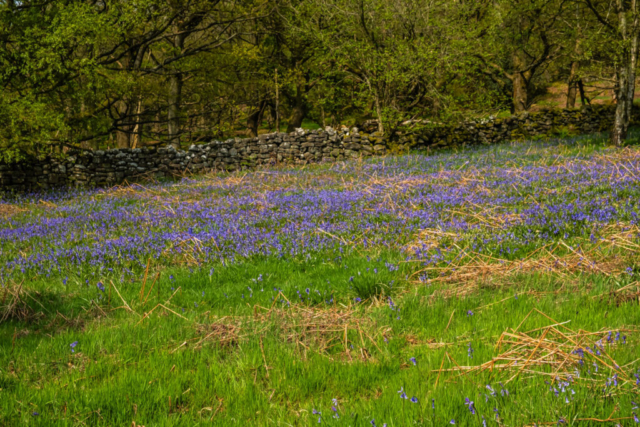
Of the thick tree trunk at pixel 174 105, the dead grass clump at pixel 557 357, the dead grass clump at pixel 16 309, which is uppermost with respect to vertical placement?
the thick tree trunk at pixel 174 105

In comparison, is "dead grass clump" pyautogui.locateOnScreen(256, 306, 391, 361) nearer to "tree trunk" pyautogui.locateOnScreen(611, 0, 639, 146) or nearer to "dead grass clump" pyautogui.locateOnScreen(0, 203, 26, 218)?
"dead grass clump" pyautogui.locateOnScreen(0, 203, 26, 218)

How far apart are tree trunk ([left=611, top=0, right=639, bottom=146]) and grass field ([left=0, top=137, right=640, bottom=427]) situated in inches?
353

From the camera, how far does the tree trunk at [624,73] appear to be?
52.5 ft

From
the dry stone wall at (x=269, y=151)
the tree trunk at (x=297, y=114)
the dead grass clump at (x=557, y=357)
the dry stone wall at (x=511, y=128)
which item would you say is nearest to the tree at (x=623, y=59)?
the dry stone wall at (x=511, y=128)

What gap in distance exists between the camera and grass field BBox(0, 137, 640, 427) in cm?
280

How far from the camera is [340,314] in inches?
175

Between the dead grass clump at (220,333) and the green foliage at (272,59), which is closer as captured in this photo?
the dead grass clump at (220,333)

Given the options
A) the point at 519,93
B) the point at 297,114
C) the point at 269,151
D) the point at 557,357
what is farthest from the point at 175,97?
the point at 557,357

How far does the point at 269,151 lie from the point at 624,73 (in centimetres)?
1473

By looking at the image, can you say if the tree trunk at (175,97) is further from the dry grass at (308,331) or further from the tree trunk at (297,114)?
the dry grass at (308,331)

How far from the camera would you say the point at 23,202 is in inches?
576

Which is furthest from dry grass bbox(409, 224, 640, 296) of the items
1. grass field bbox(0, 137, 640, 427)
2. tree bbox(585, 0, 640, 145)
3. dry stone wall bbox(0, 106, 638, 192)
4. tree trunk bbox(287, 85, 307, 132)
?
tree trunk bbox(287, 85, 307, 132)

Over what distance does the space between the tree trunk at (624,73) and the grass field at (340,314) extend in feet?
29.4

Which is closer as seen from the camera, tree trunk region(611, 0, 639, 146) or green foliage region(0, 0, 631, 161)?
green foliage region(0, 0, 631, 161)
